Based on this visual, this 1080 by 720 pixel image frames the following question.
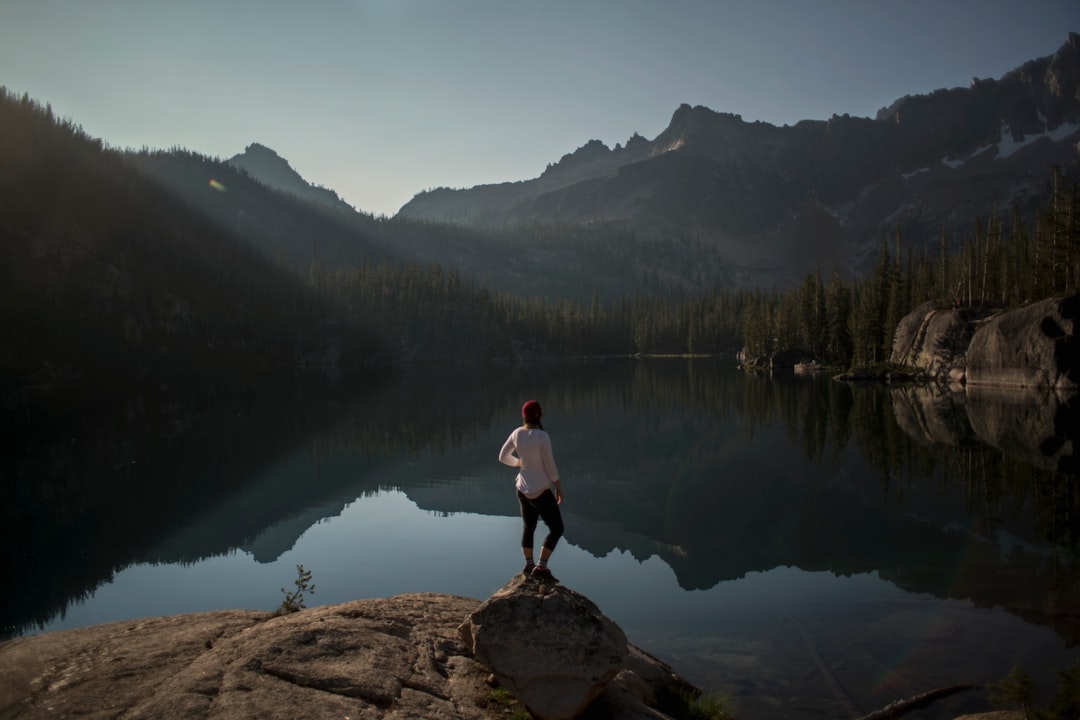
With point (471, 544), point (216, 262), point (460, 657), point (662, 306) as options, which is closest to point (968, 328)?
point (471, 544)

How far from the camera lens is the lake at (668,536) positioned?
12289mm

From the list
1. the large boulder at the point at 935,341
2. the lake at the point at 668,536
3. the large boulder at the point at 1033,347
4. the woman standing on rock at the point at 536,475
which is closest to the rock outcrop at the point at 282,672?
the woman standing on rock at the point at 536,475

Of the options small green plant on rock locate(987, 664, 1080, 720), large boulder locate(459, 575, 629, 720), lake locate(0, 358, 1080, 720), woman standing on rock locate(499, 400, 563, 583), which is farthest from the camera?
lake locate(0, 358, 1080, 720)

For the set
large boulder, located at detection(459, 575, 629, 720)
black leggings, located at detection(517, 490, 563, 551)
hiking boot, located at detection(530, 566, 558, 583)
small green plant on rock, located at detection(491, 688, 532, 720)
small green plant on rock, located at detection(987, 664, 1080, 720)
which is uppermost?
black leggings, located at detection(517, 490, 563, 551)

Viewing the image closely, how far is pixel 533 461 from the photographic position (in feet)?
29.6

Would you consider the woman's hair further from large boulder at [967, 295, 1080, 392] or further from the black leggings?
large boulder at [967, 295, 1080, 392]

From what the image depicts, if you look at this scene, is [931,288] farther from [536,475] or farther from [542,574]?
[542,574]

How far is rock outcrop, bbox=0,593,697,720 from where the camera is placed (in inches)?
285

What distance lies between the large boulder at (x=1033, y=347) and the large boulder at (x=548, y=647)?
207 ft

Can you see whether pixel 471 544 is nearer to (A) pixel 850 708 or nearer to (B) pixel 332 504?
(B) pixel 332 504

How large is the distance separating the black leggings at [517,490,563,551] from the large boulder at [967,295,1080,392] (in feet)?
205

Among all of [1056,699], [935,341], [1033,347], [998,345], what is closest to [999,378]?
[998,345]

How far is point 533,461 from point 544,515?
32.1 inches

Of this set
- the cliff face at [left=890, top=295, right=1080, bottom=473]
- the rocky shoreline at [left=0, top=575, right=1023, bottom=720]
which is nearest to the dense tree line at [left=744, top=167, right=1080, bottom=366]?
the cliff face at [left=890, top=295, right=1080, bottom=473]
